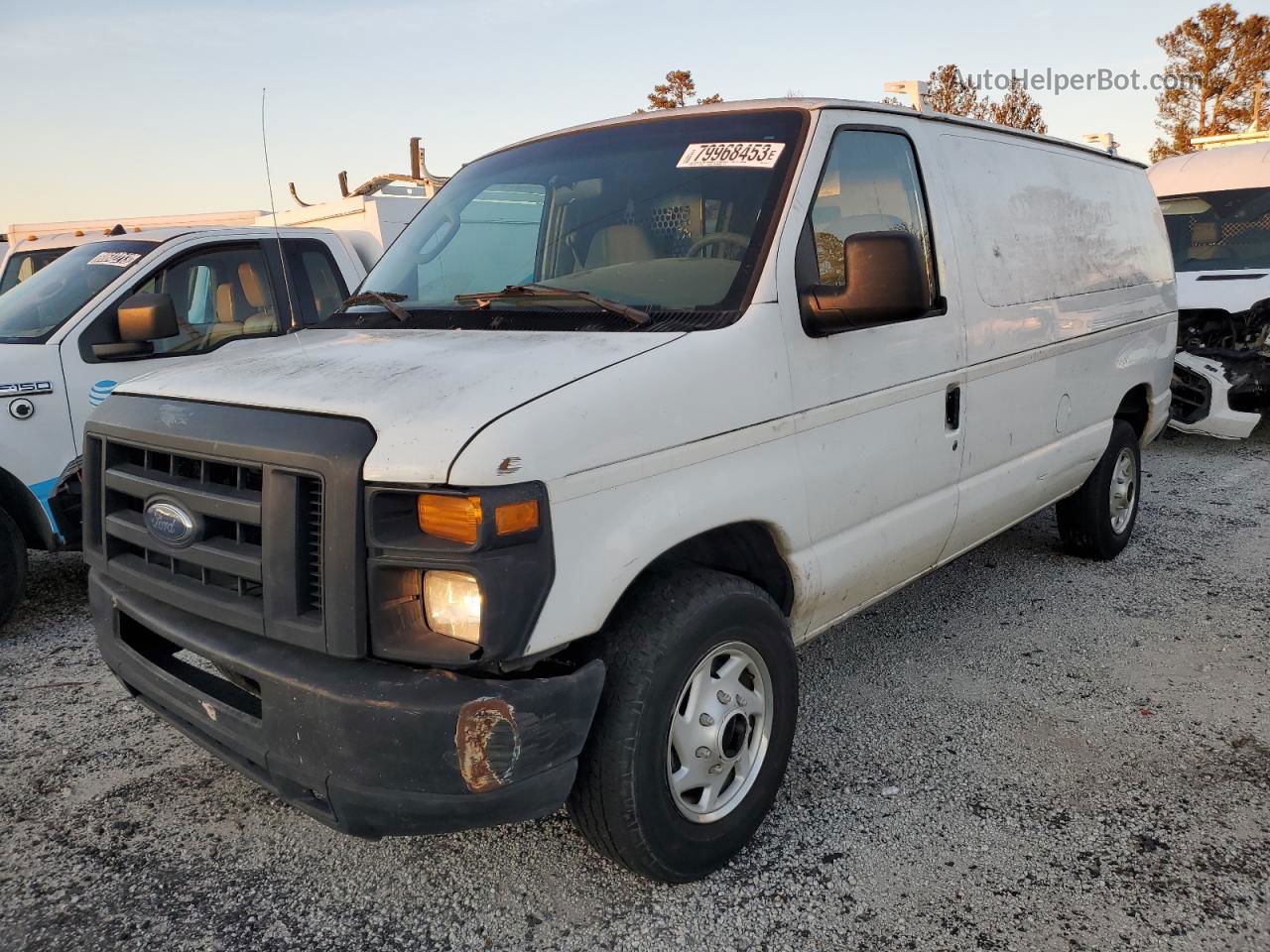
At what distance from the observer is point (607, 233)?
3178 mm

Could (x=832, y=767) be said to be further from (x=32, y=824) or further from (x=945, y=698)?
(x=32, y=824)

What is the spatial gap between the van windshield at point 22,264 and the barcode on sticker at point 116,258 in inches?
92.8

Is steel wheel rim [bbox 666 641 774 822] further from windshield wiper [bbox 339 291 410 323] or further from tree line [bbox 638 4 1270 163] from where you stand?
tree line [bbox 638 4 1270 163]

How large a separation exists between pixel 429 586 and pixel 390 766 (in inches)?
16.2

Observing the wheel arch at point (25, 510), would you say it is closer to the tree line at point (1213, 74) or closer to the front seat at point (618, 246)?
the front seat at point (618, 246)

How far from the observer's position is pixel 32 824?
3.14 meters

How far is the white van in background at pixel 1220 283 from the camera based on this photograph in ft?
26.2

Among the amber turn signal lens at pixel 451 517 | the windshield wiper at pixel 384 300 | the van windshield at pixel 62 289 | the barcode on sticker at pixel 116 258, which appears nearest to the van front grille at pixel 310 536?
the amber turn signal lens at pixel 451 517

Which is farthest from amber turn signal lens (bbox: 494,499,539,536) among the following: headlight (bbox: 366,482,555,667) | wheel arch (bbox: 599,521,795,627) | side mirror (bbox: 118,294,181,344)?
side mirror (bbox: 118,294,181,344)

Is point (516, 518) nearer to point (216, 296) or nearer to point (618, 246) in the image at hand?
point (618, 246)

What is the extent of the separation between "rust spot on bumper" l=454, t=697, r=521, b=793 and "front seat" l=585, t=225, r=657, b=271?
153 centimetres

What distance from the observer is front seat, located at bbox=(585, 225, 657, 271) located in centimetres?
310

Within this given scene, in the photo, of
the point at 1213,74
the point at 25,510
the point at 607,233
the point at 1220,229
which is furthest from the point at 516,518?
the point at 1213,74

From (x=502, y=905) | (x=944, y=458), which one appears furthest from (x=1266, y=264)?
(x=502, y=905)
